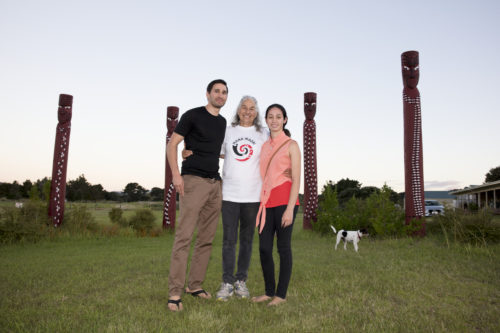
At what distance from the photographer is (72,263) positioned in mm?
5793

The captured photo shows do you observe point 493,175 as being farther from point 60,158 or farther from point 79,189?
point 79,189

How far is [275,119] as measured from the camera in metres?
3.64

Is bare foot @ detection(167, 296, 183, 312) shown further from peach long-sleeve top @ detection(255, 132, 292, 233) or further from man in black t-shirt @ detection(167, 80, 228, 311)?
peach long-sleeve top @ detection(255, 132, 292, 233)

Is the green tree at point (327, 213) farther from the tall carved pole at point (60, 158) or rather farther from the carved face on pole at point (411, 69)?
the tall carved pole at point (60, 158)

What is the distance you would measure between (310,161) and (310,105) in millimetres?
1911

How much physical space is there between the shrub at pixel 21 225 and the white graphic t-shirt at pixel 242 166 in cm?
738

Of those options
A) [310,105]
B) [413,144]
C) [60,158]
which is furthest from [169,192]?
[413,144]

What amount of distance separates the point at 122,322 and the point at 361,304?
2.39 metres

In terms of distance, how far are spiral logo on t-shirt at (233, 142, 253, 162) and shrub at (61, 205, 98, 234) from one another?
769 centimetres

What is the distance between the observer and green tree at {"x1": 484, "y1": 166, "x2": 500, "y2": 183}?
165ft

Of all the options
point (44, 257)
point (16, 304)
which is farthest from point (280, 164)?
point (44, 257)

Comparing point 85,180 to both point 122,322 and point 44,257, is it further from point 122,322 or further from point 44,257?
point 122,322

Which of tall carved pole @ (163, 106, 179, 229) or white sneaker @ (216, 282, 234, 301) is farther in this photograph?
tall carved pole @ (163, 106, 179, 229)

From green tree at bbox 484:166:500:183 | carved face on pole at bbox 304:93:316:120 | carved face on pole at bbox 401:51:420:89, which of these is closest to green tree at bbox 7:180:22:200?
carved face on pole at bbox 304:93:316:120
